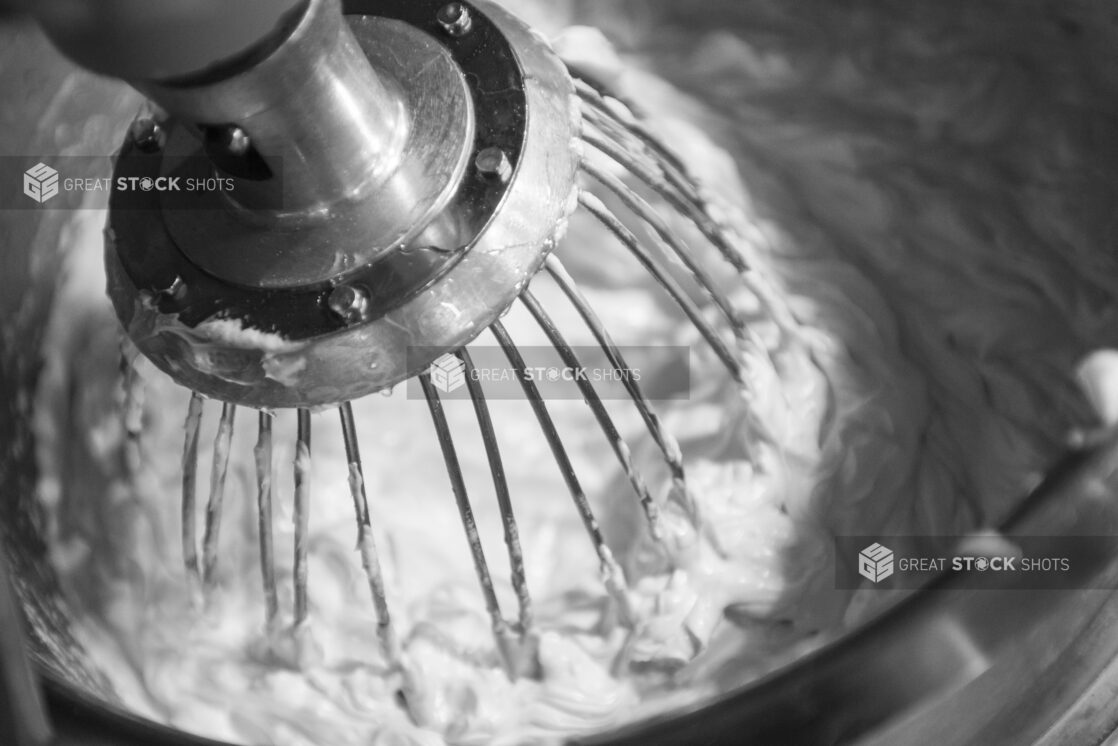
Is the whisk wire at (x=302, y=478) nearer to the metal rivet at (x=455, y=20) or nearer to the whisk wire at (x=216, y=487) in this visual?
the whisk wire at (x=216, y=487)

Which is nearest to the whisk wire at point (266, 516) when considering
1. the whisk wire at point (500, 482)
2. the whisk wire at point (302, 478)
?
the whisk wire at point (302, 478)

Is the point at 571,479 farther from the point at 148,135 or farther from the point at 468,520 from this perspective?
the point at 148,135

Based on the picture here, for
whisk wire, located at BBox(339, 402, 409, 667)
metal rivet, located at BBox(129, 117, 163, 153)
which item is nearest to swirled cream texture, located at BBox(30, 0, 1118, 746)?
whisk wire, located at BBox(339, 402, 409, 667)

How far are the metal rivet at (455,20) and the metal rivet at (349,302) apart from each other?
142 mm

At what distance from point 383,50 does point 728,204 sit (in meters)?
0.41

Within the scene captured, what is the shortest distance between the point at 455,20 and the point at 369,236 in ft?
0.41

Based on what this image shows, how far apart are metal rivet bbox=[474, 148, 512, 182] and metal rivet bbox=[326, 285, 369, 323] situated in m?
0.08

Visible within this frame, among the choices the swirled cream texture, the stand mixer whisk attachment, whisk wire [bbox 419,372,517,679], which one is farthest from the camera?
the swirled cream texture

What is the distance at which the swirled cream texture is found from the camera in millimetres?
695

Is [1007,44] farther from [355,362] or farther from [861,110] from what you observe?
[355,362]

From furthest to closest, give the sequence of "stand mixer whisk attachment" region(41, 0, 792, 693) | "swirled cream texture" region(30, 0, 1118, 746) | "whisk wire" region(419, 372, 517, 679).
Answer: "swirled cream texture" region(30, 0, 1118, 746) → "whisk wire" region(419, 372, 517, 679) → "stand mixer whisk attachment" region(41, 0, 792, 693)

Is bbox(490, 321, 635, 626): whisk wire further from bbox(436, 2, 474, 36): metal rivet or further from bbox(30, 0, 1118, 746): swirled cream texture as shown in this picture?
bbox(436, 2, 474, 36): metal rivet

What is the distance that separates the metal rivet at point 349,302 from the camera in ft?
1.49

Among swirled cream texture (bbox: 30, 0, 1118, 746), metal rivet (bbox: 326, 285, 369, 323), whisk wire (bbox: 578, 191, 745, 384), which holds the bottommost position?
swirled cream texture (bbox: 30, 0, 1118, 746)
